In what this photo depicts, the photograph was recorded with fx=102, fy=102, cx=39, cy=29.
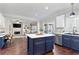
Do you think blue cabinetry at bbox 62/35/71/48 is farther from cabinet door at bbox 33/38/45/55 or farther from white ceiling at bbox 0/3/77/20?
white ceiling at bbox 0/3/77/20

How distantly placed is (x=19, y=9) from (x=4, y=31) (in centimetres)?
77

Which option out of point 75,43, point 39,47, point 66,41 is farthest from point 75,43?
point 39,47

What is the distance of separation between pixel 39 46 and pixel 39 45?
33mm

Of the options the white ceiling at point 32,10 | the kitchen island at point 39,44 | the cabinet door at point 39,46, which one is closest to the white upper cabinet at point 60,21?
the white ceiling at point 32,10

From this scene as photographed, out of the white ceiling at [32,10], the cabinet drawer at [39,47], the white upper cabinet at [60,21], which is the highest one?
the white ceiling at [32,10]

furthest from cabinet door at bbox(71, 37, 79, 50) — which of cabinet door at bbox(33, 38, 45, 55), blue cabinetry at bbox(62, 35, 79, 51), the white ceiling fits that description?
the white ceiling

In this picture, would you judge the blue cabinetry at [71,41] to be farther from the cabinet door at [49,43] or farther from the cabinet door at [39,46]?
the cabinet door at [39,46]

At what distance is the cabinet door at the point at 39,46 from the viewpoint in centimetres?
310

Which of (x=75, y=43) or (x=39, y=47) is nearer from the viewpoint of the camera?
(x=39, y=47)

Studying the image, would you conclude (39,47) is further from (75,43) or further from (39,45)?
(75,43)

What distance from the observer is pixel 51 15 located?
3.18 m

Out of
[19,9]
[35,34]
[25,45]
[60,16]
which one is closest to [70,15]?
[60,16]

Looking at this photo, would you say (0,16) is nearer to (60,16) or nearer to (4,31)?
(4,31)

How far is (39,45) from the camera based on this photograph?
3178 mm
